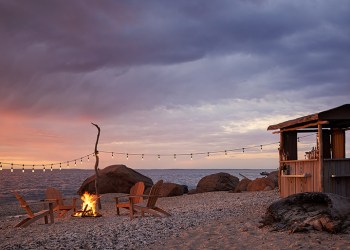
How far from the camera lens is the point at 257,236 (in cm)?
775

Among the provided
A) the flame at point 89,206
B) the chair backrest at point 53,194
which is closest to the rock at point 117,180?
the chair backrest at point 53,194

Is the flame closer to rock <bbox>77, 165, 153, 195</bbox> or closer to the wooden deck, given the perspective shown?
the wooden deck

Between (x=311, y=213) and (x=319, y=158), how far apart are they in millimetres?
3131

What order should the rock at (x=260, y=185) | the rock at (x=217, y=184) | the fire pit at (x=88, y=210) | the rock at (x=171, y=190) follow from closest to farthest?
the fire pit at (x=88, y=210) → the rock at (x=260, y=185) → the rock at (x=171, y=190) → the rock at (x=217, y=184)

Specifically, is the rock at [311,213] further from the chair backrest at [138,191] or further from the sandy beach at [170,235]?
the chair backrest at [138,191]

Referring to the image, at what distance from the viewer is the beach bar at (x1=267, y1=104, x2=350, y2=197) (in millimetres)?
11062

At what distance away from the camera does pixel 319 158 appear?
11.1 metres

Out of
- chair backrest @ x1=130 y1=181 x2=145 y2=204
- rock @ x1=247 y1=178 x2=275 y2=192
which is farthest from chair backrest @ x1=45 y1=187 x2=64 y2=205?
rock @ x1=247 y1=178 x2=275 y2=192

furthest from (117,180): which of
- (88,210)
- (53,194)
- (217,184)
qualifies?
(88,210)

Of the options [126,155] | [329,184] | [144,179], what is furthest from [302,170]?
[144,179]

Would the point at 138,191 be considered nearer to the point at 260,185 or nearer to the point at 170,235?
the point at 170,235

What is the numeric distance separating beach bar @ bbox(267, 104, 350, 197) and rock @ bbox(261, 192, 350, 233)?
2.68 m

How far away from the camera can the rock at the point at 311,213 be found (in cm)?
768

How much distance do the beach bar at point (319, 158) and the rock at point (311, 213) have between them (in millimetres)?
2676
